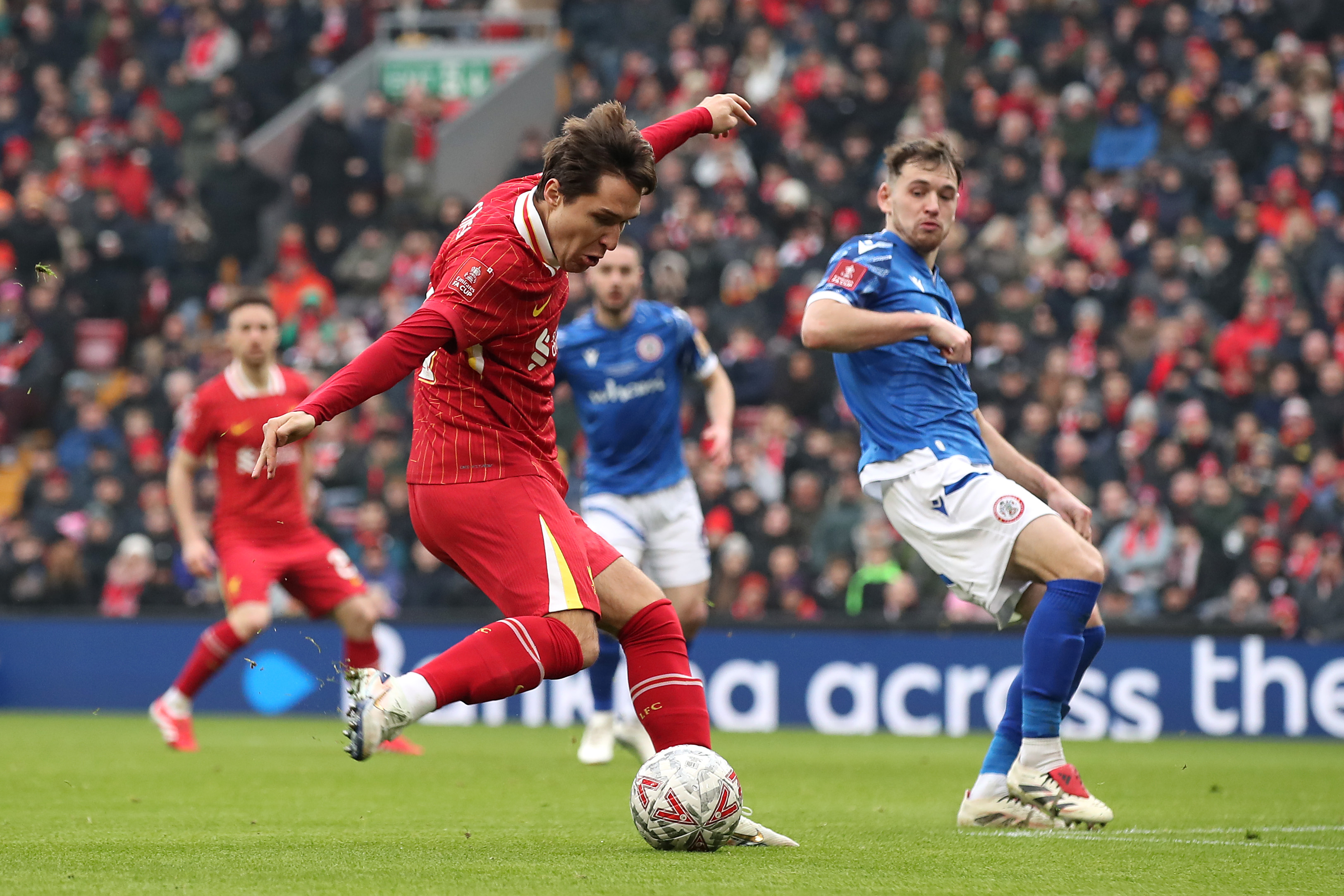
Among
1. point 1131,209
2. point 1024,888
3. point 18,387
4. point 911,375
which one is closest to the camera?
point 1024,888

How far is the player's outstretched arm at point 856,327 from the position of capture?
622cm

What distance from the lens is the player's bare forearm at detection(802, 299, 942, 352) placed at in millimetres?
6266

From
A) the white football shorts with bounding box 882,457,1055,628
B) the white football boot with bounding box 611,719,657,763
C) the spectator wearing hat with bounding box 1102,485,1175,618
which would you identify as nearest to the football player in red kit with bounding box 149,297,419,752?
the white football boot with bounding box 611,719,657,763

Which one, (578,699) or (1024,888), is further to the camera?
(578,699)

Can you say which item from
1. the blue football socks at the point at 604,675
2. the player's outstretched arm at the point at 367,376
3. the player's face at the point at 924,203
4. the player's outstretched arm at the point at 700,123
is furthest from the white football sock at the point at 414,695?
the blue football socks at the point at 604,675

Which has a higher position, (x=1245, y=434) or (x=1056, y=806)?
(x=1245, y=434)

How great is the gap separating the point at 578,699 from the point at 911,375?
7.78m

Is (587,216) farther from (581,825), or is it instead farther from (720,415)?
(720,415)

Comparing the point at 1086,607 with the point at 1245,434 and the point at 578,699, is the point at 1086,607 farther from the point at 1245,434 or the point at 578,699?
the point at 1245,434

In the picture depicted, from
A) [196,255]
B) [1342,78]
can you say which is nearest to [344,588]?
[196,255]

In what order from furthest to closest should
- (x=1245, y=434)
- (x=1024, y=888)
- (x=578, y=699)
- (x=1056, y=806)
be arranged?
1. (x=1245, y=434)
2. (x=578, y=699)
3. (x=1056, y=806)
4. (x=1024, y=888)

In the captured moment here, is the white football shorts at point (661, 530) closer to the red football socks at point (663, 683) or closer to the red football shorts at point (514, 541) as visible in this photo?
the red football socks at point (663, 683)

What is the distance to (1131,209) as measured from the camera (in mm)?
17219

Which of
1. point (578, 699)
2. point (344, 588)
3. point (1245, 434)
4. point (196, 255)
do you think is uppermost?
point (196, 255)
